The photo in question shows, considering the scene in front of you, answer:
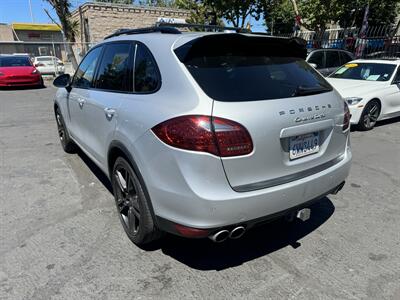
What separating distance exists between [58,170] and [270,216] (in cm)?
357

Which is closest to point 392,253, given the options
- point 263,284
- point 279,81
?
point 263,284

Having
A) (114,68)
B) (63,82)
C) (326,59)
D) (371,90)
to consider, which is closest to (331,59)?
(326,59)

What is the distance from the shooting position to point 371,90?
23.9ft

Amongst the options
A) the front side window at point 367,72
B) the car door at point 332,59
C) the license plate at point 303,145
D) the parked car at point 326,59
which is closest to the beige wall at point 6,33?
the parked car at point 326,59

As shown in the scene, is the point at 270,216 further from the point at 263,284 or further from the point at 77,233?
the point at 77,233

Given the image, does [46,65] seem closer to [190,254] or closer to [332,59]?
[332,59]

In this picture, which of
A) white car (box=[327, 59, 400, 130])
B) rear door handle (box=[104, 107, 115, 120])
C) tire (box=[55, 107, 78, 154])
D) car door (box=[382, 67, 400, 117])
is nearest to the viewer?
rear door handle (box=[104, 107, 115, 120])

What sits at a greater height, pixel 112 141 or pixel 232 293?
pixel 112 141

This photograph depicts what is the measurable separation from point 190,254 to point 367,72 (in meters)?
7.10

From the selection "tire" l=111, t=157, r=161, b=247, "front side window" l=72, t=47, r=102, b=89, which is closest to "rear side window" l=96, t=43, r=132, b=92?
"front side window" l=72, t=47, r=102, b=89

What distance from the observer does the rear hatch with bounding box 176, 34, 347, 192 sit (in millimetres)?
2299

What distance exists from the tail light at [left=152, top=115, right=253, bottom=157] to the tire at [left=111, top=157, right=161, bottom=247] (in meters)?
0.64

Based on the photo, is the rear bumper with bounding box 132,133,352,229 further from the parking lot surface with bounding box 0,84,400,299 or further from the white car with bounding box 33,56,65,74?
the white car with bounding box 33,56,65,74

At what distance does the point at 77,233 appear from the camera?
327cm
